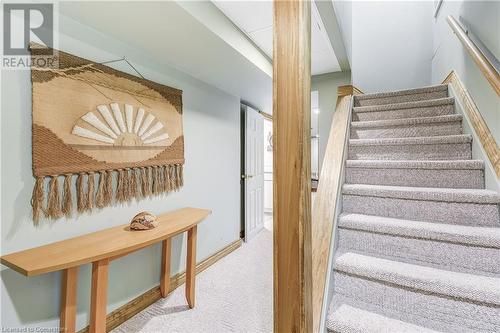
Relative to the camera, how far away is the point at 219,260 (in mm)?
2951

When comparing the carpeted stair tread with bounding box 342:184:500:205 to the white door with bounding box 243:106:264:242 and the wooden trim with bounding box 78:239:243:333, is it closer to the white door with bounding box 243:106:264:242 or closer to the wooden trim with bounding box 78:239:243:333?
the wooden trim with bounding box 78:239:243:333

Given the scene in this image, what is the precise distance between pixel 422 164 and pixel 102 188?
2.21 metres

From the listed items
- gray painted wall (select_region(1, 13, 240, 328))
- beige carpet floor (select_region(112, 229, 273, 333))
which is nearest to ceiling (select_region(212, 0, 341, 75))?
gray painted wall (select_region(1, 13, 240, 328))

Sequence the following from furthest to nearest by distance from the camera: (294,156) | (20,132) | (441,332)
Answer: (20,132), (441,332), (294,156)

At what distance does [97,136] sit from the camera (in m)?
1.69

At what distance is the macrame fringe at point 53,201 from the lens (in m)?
1.45

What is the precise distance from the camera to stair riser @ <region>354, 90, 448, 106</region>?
241 centimetres

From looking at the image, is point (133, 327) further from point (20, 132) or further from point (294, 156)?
point (294, 156)

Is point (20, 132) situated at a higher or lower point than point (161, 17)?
lower

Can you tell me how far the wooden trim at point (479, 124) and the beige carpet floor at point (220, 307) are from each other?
1821 mm

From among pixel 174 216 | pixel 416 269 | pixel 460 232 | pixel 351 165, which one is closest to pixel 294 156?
pixel 416 269

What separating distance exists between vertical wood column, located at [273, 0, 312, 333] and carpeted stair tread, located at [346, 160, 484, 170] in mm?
1222

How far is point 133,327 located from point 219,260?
125cm

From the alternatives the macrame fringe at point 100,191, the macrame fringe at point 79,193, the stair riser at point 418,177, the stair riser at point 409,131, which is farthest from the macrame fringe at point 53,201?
the stair riser at point 409,131
